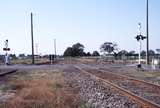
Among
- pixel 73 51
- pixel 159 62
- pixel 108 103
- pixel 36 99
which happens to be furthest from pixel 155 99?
pixel 73 51

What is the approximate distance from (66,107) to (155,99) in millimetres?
4585

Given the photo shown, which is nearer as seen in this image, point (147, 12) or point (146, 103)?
point (146, 103)

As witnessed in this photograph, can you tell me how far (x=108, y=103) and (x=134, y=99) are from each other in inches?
56.4

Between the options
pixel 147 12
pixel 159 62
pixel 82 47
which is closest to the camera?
pixel 159 62

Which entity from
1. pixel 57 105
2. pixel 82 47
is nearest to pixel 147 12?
pixel 57 105

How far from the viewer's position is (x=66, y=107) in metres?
12.8

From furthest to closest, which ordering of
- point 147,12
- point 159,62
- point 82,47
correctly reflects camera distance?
point 82,47 < point 147,12 < point 159,62

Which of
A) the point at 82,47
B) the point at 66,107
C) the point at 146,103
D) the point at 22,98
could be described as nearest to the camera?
the point at 66,107

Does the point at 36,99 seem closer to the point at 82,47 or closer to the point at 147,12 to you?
the point at 147,12

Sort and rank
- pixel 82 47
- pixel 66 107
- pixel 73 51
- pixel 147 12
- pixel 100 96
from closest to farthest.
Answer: pixel 66 107 < pixel 100 96 < pixel 147 12 < pixel 73 51 < pixel 82 47

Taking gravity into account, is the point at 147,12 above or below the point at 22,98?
above

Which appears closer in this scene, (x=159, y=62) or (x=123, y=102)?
(x=123, y=102)

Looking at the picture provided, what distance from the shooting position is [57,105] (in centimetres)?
1304

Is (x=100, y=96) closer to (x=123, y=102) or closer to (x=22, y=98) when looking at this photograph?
(x=123, y=102)
